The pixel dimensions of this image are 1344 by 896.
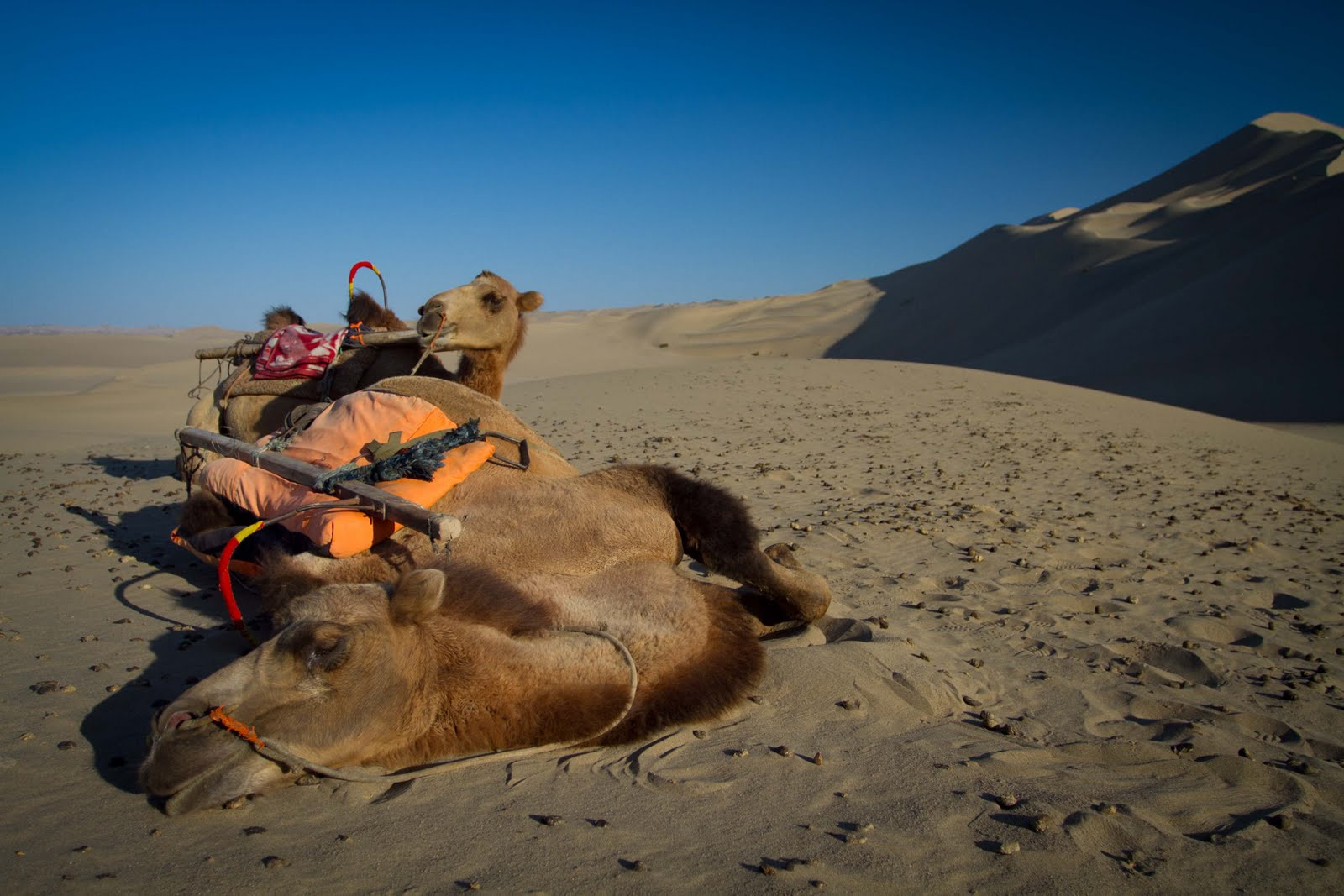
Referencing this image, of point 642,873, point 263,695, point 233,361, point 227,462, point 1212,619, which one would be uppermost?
point 233,361

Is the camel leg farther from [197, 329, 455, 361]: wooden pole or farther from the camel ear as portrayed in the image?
[197, 329, 455, 361]: wooden pole

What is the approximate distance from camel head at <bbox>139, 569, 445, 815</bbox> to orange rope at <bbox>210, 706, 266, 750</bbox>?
17mm

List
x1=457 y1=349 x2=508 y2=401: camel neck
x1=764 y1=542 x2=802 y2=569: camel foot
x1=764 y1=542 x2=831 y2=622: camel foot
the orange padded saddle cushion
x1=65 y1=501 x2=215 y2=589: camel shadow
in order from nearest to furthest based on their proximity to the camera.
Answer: the orange padded saddle cushion < x1=764 y1=542 x2=831 y2=622: camel foot < x1=764 y1=542 x2=802 y2=569: camel foot < x1=65 y1=501 x2=215 y2=589: camel shadow < x1=457 y1=349 x2=508 y2=401: camel neck

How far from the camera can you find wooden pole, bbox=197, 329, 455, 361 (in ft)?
17.1

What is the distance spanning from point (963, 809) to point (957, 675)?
126 cm

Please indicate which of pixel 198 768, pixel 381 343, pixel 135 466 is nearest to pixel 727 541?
pixel 198 768

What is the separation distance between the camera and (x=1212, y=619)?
4.43 m

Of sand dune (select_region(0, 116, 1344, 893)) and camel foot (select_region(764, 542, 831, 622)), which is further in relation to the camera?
camel foot (select_region(764, 542, 831, 622))

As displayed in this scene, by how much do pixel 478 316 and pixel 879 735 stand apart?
376 cm

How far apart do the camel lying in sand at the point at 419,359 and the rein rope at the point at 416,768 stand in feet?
10.1

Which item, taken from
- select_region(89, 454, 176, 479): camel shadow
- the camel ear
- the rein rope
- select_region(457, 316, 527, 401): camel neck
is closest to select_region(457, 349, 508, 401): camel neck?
select_region(457, 316, 527, 401): camel neck

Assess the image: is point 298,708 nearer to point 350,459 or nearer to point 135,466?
point 350,459

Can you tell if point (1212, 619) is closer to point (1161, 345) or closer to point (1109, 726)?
point (1109, 726)

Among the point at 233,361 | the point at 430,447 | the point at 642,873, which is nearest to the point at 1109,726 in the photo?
the point at 642,873
